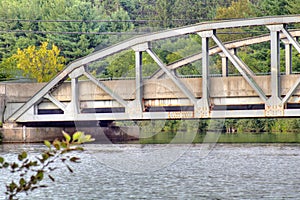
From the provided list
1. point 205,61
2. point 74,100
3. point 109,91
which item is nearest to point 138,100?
point 109,91

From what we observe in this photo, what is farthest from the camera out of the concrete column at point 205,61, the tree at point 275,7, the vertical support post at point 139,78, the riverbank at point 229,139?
the tree at point 275,7

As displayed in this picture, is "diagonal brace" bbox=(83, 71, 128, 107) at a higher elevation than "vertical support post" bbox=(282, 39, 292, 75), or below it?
below

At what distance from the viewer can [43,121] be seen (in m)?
62.7

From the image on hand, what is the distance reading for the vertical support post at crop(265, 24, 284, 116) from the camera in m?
51.2

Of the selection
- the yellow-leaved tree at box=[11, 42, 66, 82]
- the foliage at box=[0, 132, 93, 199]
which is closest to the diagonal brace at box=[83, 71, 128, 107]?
the yellow-leaved tree at box=[11, 42, 66, 82]

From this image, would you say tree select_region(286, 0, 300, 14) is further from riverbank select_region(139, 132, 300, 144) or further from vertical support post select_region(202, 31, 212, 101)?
vertical support post select_region(202, 31, 212, 101)

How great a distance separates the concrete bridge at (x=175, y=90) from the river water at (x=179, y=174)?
2.43m

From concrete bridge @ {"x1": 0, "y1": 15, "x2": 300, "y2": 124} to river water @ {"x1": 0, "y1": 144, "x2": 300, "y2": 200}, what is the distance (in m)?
2.43

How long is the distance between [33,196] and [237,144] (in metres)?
32.0

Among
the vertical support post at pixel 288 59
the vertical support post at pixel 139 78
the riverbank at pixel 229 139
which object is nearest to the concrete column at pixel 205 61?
the vertical support post at pixel 139 78

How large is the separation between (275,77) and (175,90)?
274 inches

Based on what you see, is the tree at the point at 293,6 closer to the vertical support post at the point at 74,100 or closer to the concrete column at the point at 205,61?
the vertical support post at the point at 74,100

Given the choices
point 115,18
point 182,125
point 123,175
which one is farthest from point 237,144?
point 115,18

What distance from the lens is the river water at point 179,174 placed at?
31.2m
